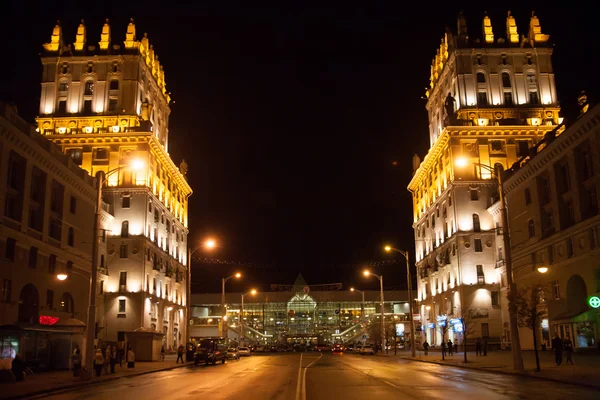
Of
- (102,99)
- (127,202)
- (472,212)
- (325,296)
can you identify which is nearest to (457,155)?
(472,212)

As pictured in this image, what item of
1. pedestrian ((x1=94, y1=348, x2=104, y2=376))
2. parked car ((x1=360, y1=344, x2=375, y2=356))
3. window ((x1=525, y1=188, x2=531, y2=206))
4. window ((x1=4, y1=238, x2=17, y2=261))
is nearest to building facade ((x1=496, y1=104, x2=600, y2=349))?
window ((x1=525, y1=188, x2=531, y2=206))

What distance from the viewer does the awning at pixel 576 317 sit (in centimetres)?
4494

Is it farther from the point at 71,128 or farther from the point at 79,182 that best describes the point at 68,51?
the point at 79,182

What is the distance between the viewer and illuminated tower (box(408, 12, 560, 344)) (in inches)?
2899

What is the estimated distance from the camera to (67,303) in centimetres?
5053

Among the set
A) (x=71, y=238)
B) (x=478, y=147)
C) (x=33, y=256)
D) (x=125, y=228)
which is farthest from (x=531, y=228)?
(x=125, y=228)

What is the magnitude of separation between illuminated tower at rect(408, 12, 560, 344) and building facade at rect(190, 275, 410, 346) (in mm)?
59338

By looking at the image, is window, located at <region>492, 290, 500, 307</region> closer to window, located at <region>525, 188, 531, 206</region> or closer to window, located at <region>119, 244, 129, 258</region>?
window, located at <region>525, 188, 531, 206</region>

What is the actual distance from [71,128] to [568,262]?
6017 centimetres

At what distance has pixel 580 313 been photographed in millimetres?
46156

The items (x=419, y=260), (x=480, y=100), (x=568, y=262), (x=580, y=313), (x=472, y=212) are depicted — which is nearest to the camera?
(x=580, y=313)

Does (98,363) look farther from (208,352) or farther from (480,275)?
(480,275)

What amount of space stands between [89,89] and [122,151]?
11.1 metres

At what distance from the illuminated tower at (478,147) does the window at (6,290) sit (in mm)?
48079
